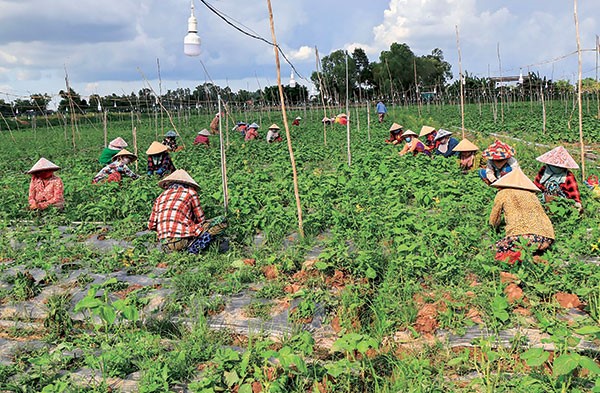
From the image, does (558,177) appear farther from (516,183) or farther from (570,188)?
(516,183)

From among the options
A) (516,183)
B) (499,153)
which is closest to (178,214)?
(516,183)

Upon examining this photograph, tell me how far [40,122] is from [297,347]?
37.3 metres

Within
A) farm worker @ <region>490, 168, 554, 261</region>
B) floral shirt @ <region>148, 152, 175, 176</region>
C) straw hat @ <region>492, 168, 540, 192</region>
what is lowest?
farm worker @ <region>490, 168, 554, 261</region>

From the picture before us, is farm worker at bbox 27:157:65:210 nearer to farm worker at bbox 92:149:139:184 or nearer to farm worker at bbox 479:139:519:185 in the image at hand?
farm worker at bbox 92:149:139:184

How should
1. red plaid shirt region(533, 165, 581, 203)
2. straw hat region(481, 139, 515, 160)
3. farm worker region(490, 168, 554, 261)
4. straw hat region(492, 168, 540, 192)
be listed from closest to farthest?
farm worker region(490, 168, 554, 261)
straw hat region(492, 168, 540, 192)
red plaid shirt region(533, 165, 581, 203)
straw hat region(481, 139, 515, 160)

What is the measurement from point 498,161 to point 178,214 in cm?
442

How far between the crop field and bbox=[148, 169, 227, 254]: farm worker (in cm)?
19

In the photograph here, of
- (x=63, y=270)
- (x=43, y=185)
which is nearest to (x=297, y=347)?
(x=63, y=270)

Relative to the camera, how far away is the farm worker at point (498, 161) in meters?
6.35

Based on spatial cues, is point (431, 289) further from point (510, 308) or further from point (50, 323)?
point (50, 323)

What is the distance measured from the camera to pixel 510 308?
135 inches

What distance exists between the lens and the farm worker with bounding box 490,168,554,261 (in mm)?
4168

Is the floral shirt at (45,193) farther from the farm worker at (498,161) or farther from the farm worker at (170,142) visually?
the farm worker at (498,161)

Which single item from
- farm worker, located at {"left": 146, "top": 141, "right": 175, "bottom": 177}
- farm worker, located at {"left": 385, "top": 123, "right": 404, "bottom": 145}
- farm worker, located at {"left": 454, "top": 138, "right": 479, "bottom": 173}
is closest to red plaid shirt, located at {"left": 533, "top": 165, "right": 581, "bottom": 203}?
farm worker, located at {"left": 454, "top": 138, "right": 479, "bottom": 173}
